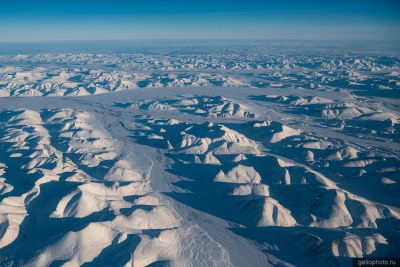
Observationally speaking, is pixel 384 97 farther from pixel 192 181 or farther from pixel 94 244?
pixel 94 244

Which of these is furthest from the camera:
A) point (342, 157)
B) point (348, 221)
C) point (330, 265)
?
point (342, 157)

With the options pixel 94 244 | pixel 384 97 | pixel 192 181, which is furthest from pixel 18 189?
pixel 384 97

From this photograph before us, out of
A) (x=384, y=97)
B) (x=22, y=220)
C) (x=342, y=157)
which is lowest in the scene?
(x=384, y=97)

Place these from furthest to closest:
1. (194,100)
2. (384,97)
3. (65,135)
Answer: (384,97) < (194,100) < (65,135)

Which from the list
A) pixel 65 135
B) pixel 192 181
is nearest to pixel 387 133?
pixel 192 181

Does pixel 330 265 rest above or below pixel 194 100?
above

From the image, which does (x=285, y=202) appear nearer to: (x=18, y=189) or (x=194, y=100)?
(x=18, y=189)

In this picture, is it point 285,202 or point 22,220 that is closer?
point 22,220

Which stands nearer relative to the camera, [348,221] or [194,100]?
[348,221]

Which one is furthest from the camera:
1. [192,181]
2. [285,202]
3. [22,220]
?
[192,181]
